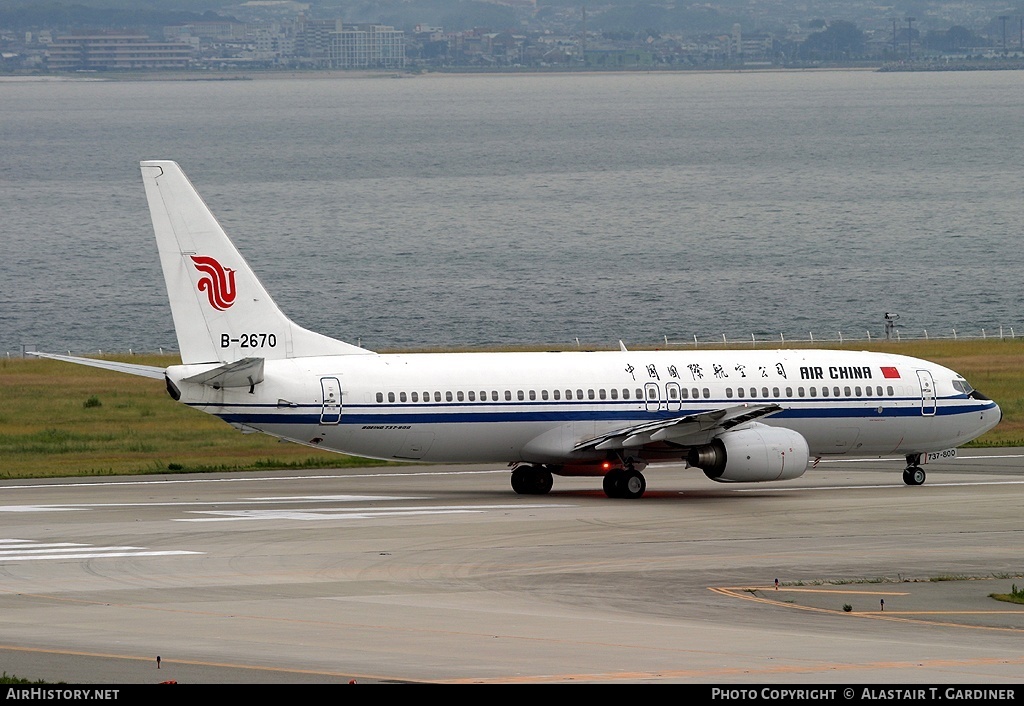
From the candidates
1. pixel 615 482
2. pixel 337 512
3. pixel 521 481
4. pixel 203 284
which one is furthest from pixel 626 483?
pixel 203 284

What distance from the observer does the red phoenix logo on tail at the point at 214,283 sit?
41531 millimetres

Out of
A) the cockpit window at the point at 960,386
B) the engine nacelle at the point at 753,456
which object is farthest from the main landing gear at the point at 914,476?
the engine nacelle at the point at 753,456

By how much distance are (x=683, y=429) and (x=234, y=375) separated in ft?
36.1

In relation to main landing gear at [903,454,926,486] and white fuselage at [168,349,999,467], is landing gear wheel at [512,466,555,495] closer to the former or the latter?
white fuselage at [168,349,999,467]

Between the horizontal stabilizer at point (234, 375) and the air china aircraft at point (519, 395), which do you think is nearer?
the horizontal stabilizer at point (234, 375)

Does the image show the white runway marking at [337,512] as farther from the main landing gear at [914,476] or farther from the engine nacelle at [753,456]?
the main landing gear at [914,476]

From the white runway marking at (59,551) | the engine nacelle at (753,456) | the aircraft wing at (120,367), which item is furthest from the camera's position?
the engine nacelle at (753,456)

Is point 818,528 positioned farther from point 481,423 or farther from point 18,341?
point 18,341

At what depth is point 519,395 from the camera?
4362cm

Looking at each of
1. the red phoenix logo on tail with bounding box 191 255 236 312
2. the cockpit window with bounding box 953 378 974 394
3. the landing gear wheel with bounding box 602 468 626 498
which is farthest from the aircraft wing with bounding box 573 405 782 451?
the red phoenix logo on tail with bounding box 191 255 236 312

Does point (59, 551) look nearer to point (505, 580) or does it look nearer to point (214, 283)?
point (505, 580)

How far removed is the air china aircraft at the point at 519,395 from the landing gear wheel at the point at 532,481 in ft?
0.12

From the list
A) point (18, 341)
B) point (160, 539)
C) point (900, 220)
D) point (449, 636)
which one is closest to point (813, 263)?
point (900, 220)

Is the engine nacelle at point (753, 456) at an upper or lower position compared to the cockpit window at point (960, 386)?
lower
